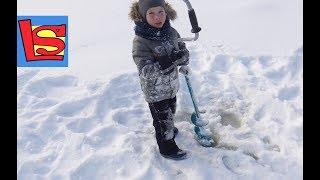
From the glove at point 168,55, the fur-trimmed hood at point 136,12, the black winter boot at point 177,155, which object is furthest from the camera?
the black winter boot at point 177,155

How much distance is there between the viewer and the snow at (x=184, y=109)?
3.53 metres

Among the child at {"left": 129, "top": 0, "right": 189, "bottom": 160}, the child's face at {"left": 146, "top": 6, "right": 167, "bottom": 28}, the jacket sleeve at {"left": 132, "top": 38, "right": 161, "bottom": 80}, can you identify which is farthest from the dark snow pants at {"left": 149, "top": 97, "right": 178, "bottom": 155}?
the child's face at {"left": 146, "top": 6, "right": 167, "bottom": 28}

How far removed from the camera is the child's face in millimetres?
3316

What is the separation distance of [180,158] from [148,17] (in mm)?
1149

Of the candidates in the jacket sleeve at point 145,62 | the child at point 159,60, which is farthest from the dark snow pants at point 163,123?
the jacket sleeve at point 145,62

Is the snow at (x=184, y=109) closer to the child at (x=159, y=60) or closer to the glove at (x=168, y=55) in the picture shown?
the child at (x=159, y=60)

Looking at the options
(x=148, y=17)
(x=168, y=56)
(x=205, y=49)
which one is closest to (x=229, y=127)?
(x=168, y=56)

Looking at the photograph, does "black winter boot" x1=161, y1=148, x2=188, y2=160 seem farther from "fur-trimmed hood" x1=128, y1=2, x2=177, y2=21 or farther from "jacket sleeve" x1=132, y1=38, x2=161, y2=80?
"fur-trimmed hood" x1=128, y1=2, x2=177, y2=21

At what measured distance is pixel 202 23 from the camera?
642 centimetres

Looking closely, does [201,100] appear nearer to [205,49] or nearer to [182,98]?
[182,98]

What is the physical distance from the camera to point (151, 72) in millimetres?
3285

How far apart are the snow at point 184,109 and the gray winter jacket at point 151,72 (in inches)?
21.2

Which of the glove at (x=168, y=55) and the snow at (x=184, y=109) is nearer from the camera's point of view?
the glove at (x=168, y=55)

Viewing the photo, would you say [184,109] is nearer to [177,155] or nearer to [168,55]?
[177,155]
